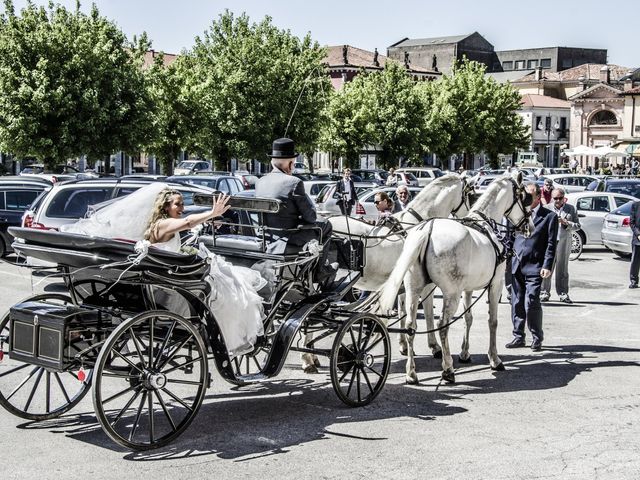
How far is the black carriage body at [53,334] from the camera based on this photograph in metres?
6.41

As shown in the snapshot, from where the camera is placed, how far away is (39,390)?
26.9 feet

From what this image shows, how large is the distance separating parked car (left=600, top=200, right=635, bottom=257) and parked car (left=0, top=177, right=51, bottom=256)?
13922 millimetres

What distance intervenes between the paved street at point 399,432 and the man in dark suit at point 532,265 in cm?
87

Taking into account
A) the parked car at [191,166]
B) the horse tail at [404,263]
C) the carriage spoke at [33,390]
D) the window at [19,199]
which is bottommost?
the carriage spoke at [33,390]

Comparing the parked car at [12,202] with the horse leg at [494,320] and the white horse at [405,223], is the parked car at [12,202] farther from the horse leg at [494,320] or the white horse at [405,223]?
the horse leg at [494,320]

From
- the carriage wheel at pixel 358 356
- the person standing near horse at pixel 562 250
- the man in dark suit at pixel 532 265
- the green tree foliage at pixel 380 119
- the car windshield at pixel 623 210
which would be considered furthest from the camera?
the green tree foliage at pixel 380 119

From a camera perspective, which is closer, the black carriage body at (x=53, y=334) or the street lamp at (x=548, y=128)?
the black carriage body at (x=53, y=334)

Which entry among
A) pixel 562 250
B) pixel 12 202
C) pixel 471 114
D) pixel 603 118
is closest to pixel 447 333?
pixel 562 250

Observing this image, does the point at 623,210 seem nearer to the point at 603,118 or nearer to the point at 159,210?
the point at 159,210

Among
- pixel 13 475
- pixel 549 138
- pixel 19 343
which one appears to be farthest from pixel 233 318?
pixel 549 138

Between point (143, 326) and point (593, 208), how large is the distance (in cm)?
2043

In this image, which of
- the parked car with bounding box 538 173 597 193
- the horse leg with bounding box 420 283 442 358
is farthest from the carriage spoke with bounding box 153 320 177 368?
the parked car with bounding box 538 173 597 193

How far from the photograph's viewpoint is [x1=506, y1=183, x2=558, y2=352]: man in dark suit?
1113 cm

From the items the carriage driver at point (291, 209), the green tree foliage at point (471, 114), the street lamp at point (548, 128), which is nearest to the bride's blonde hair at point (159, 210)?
the carriage driver at point (291, 209)
